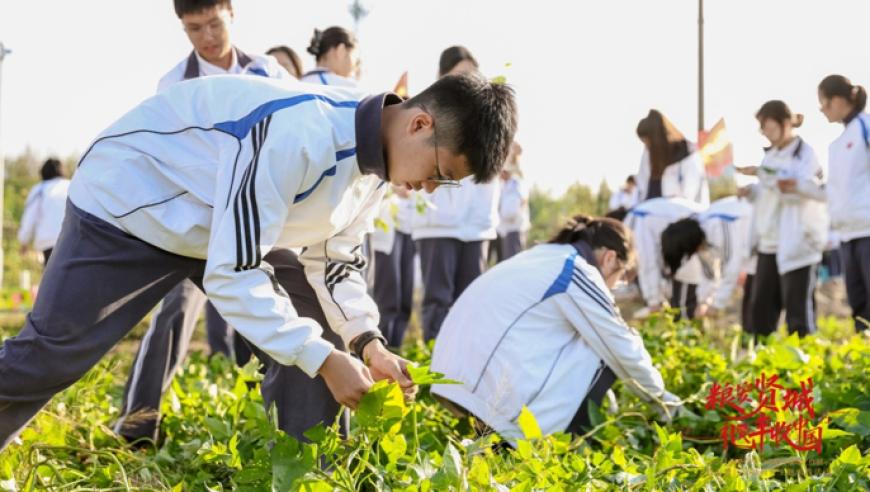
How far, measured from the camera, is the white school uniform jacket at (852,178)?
20.6 ft

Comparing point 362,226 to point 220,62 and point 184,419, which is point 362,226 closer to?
point 184,419

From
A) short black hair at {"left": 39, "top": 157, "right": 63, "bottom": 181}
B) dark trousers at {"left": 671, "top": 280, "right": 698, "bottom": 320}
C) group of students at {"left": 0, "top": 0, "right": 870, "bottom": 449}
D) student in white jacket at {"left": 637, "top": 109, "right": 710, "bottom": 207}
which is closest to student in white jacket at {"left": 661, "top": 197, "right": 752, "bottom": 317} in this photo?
dark trousers at {"left": 671, "top": 280, "right": 698, "bottom": 320}

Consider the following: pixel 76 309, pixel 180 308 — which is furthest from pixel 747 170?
pixel 76 309

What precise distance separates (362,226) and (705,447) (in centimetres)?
164

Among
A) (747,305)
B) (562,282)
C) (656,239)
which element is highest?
(562,282)

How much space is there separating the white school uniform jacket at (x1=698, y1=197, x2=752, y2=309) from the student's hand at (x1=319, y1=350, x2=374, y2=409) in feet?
20.1

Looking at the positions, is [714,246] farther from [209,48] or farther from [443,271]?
[209,48]

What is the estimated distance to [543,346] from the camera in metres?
3.86

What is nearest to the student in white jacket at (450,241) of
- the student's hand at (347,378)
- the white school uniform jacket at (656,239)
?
the white school uniform jacket at (656,239)

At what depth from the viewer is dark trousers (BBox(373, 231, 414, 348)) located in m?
8.14

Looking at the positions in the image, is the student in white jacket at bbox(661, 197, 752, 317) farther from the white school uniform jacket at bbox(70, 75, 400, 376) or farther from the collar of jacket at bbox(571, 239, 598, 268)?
the white school uniform jacket at bbox(70, 75, 400, 376)

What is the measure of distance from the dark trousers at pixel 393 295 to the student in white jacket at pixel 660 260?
176 centimetres

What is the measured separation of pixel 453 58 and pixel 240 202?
13.7 feet

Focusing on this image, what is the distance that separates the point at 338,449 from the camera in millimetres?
2533
